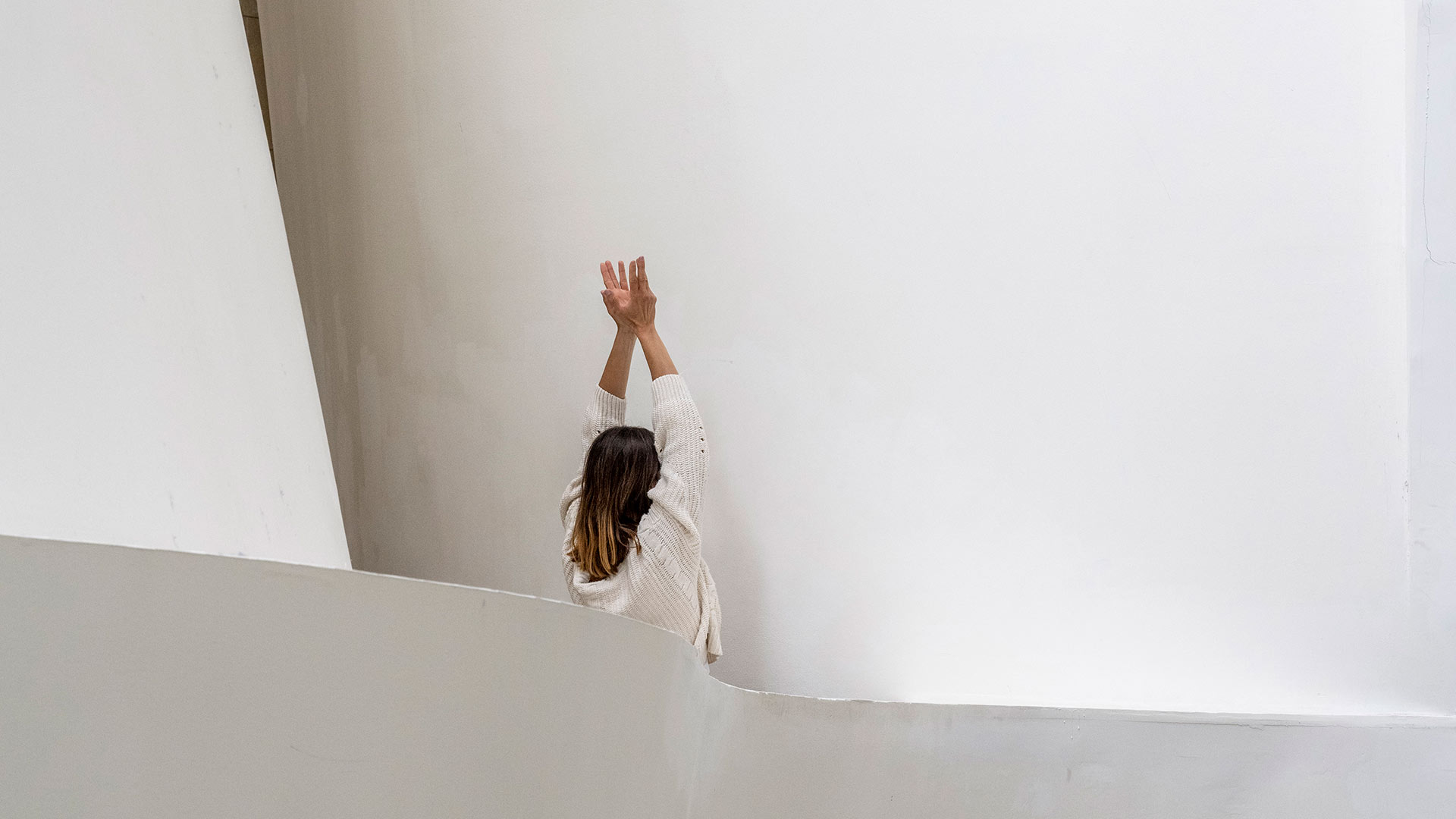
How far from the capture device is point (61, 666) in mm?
608

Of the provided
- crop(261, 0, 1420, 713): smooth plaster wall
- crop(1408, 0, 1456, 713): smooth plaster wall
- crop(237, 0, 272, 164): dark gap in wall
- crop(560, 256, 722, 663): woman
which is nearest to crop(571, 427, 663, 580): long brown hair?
crop(560, 256, 722, 663): woman

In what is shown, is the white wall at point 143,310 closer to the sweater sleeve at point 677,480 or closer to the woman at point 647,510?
the woman at point 647,510

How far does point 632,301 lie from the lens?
5.89 feet

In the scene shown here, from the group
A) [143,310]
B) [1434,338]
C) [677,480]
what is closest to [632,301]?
[677,480]

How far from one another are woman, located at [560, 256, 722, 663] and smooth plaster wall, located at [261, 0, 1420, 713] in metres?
0.12

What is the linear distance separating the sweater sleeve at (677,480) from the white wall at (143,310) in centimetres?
54

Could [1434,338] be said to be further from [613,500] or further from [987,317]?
[613,500]

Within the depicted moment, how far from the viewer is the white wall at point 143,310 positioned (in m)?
1.17

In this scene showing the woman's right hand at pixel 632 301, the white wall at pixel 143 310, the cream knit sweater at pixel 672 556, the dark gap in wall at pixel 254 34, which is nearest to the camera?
the white wall at pixel 143 310

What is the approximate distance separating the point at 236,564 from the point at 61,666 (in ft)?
0.36

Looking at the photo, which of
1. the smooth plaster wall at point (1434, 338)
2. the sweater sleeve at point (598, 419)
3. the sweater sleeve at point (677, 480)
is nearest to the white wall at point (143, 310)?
the sweater sleeve at point (598, 419)

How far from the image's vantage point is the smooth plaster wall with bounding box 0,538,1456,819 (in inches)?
24.3

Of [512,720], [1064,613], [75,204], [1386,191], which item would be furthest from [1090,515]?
[75,204]

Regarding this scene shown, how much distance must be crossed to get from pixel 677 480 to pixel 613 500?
0.12m
